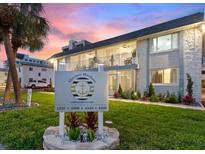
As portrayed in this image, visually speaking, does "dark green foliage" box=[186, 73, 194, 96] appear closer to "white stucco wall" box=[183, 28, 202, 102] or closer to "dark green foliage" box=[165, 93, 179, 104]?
"white stucco wall" box=[183, 28, 202, 102]

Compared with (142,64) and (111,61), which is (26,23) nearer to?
(142,64)

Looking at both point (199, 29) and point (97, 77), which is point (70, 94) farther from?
point (199, 29)

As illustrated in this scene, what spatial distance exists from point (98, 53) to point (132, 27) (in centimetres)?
469

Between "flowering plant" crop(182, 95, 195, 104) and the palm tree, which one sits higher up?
the palm tree

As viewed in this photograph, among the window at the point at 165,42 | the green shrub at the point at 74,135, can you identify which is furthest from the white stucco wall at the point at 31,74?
the green shrub at the point at 74,135

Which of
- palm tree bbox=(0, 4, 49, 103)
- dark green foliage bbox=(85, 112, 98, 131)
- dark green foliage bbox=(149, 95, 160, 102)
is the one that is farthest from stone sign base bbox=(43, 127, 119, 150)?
dark green foliage bbox=(149, 95, 160, 102)

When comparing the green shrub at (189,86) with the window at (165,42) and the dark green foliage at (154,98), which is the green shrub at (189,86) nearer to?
the dark green foliage at (154,98)

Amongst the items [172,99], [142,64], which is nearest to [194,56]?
[172,99]

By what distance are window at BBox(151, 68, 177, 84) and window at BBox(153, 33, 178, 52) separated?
166 cm

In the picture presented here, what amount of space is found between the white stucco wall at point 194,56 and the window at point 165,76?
0.91 m

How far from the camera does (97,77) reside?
481 centimetres

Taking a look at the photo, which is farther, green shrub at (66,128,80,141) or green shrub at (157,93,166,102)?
green shrub at (157,93,166,102)

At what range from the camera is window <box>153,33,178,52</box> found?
15.1 m
